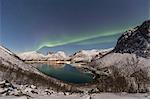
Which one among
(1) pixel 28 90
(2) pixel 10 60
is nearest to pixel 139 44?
(2) pixel 10 60

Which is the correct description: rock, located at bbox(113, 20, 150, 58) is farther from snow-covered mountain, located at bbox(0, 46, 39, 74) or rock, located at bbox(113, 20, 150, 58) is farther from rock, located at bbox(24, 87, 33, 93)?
rock, located at bbox(24, 87, 33, 93)

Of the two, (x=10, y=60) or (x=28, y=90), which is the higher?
(x=10, y=60)

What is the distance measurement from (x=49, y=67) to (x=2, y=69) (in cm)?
367

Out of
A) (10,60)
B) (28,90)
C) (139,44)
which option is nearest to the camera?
(28,90)

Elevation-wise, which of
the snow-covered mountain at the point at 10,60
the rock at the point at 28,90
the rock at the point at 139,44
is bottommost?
the rock at the point at 28,90

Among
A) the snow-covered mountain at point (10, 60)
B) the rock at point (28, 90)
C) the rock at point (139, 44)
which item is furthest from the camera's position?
the rock at point (139, 44)

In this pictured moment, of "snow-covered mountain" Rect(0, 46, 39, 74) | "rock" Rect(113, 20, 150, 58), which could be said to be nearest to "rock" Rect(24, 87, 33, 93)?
"snow-covered mountain" Rect(0, 46, 39, 74)

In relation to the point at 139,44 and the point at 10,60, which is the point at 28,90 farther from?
the point at 139,44

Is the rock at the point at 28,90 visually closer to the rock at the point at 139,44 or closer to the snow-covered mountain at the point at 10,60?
the snow-covered mountain at the point at 10,60

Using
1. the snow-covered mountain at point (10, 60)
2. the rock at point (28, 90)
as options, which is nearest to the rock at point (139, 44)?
the snow-covered mountain at point (10, 60)

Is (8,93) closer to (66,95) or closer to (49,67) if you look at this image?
(66,95)

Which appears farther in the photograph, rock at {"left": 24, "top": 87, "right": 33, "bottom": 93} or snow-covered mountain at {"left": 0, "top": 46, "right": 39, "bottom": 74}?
snow-covered mountain at {"left": 0, "top": 46, "right": 39, "bottom": 74}

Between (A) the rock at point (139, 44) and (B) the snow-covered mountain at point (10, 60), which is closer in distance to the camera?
(B) the snow-covered mountain at point (10, 60)

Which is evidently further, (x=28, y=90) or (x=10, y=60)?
(x=10, y=60)
